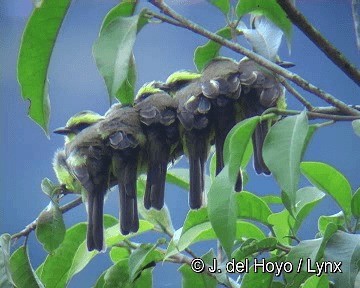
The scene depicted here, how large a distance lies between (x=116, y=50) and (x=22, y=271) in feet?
Result: 1.25

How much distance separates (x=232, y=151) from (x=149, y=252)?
0.95ft

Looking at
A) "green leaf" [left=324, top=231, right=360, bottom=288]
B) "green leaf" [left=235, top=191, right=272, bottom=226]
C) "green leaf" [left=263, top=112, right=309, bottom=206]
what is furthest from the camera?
"green leaf" [left=235, top=191, right=272, bottom=226]

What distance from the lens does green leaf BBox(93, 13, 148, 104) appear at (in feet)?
2.15

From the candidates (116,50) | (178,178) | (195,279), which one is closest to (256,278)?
(195,279)

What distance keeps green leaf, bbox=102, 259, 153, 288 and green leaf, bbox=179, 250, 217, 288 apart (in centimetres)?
6

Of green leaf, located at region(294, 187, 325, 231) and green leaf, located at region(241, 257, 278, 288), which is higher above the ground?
green leaf, located at region(294, 187, 325, 231)

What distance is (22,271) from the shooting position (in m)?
0.91

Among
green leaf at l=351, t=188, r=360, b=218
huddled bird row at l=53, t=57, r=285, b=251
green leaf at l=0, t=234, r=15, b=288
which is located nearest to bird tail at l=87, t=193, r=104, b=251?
huddled bird row at l=53, t=57, r=285, b=251

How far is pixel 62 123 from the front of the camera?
171 centimetres

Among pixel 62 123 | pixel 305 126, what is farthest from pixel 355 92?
pixel 305 126

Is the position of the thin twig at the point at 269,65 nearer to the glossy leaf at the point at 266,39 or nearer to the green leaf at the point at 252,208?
the glossy leaf at the point at 266,39

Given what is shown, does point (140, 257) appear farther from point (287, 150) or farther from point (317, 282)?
point (287, 150)

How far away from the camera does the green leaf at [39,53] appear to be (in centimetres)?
76

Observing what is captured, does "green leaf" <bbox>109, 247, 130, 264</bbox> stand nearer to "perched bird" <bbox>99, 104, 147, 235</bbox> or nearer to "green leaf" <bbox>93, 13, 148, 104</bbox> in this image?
"perched bird" <bbox>99, 104, 147, 235</bbox>
